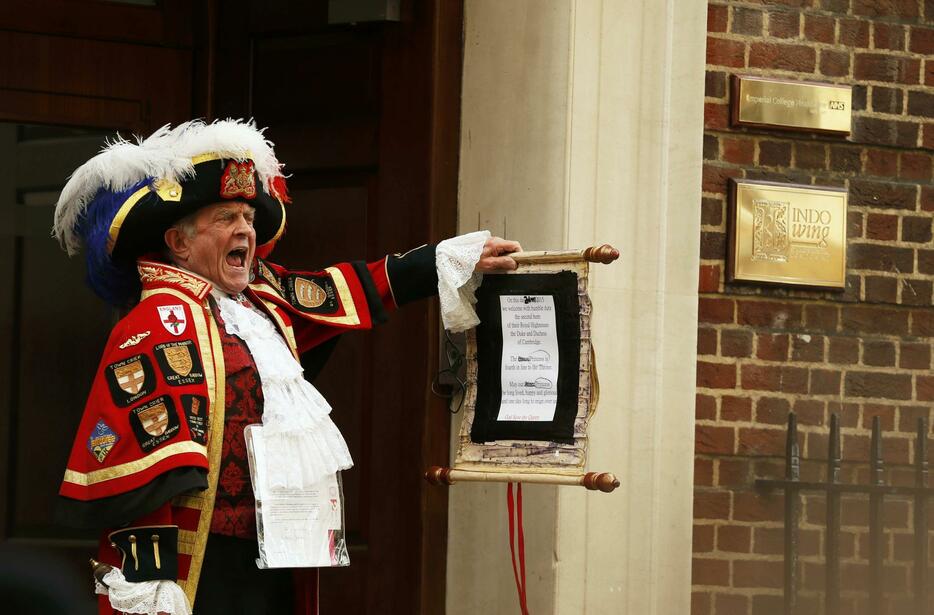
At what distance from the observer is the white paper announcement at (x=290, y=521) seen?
363 centimetres

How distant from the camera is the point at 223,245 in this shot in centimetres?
382

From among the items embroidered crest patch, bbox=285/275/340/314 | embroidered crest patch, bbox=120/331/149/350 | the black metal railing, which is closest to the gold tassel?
embroidered crest patch, bbox=120/331/149/350

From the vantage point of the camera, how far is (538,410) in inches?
157

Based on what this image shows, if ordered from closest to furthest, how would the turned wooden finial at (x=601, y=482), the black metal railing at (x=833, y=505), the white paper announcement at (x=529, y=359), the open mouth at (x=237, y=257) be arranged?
1. the turned wooden finial at (x=601, y=482)
2. the open mouth at (x=237, y=257)
3. the white paper announcement at (x=529, y=359)
4. the black metal railing at (x=833, y=505)

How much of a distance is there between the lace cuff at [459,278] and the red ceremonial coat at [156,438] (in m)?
0.62

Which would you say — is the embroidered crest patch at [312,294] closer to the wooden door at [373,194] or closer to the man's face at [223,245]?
the man's face at [223,245]

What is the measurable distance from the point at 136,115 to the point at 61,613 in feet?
5.45

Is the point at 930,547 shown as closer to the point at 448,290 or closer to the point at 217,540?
the point at 448,290

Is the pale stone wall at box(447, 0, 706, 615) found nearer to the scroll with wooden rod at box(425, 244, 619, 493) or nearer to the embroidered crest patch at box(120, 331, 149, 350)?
the scroll with wooden rod at box(425, 244, 619, 493)

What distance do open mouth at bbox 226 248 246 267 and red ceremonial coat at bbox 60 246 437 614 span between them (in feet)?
0.28

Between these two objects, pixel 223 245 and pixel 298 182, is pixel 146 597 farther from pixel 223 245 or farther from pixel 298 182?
pixel 298 182

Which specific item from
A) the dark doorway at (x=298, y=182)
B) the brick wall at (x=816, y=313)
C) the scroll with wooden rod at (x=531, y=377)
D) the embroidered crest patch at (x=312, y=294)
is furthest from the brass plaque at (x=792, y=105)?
the embroidered crest patch at (x=312, y=294)

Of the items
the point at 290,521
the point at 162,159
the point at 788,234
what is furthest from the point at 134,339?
the point at 788,234

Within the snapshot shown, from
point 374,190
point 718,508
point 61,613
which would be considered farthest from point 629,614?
point 61,613
